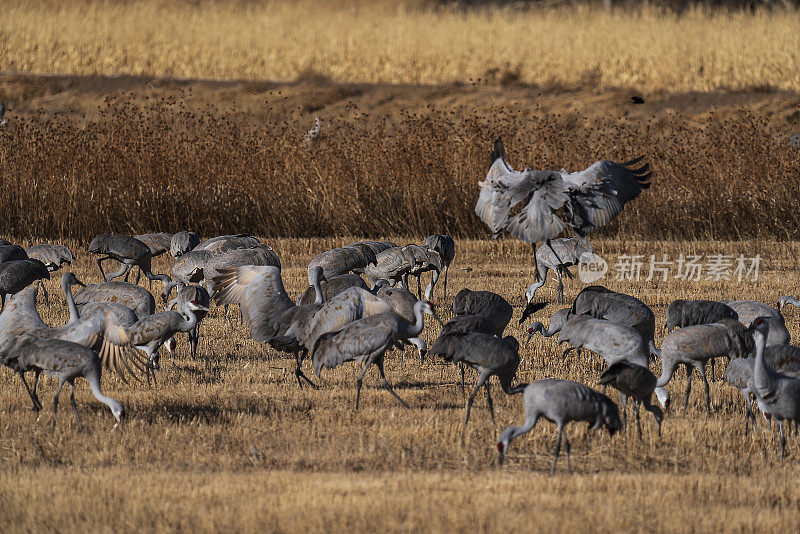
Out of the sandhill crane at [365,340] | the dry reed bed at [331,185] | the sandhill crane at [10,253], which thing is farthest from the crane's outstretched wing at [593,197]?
the dry reed bed at [331,185]

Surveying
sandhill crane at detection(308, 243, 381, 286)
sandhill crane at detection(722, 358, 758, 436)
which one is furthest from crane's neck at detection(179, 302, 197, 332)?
sandhill crane at detection(722, 358, 758, 436)

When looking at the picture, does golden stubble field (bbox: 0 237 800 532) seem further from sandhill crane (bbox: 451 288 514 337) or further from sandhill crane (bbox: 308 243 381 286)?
sandhill crane (bbox: 308 243 381 286)

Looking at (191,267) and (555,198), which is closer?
(555,198)

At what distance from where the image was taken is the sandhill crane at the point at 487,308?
8.78 m

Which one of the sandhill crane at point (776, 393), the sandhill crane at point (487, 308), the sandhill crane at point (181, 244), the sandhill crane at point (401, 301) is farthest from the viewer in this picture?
the sandhill crane at point (181, 244)

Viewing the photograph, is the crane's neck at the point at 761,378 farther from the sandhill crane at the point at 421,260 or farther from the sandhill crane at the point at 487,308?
the sandhill crane at the point at 421,260

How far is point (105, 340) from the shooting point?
697 cm

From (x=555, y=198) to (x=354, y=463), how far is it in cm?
533

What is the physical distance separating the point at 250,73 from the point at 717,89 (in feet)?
38.6

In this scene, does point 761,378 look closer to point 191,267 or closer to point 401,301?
point 401,301

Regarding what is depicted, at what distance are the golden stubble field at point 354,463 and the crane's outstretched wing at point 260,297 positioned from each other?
38cm

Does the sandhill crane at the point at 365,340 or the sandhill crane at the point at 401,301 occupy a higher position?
the sandhill crane at the point at 365,340

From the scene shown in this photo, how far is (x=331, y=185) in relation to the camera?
702 inches

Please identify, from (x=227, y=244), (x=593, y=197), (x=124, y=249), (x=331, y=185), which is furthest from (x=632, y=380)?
(x=331, y=185)
